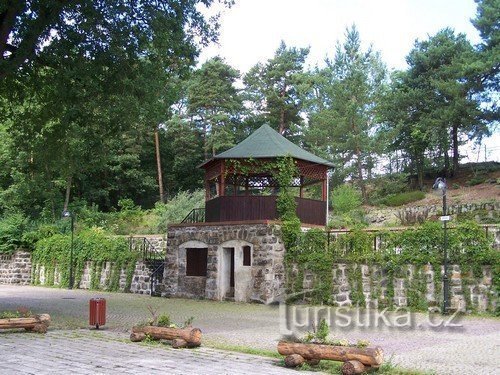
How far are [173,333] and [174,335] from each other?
2.5 inches

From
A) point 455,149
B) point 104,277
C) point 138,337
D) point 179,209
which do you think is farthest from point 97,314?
point 455,149

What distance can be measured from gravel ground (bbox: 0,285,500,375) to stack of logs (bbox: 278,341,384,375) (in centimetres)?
86

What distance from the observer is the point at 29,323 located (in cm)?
1124

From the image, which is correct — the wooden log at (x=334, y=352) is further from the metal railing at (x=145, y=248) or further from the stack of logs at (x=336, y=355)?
the metal railing at (x=145, y=248)

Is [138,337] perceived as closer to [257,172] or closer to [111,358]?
[111,358]

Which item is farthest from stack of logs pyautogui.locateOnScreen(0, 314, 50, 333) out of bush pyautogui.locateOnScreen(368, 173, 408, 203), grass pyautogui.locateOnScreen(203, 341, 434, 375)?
bush pyautogui.locateOnScreen(368, 173, 408, 203)

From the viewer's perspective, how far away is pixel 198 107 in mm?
47406

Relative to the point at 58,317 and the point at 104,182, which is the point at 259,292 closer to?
the point at 58,317

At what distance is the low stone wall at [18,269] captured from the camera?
31.4 meters

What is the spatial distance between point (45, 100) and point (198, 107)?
30675mm

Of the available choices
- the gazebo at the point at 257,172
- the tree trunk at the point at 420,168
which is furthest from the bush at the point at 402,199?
the gazebo at the point at 257,172

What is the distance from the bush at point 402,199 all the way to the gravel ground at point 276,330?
19575mm

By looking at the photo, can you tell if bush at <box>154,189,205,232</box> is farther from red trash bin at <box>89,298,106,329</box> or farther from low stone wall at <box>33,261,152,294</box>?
red trash bin at <box>89,298,106,329</box>

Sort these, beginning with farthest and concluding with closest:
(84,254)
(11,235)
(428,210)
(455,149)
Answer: (455,149) → (11,235) → (428,210) → (84,254)
